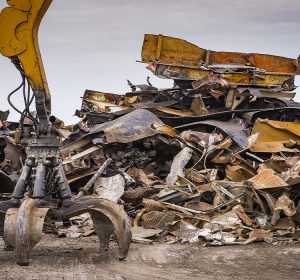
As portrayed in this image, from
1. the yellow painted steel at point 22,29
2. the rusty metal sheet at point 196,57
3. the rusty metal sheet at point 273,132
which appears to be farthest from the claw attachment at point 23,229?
the rusty metal sheet at point 196,57

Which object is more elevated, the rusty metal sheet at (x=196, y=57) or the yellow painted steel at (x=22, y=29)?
the rusty metal sheet at (x=196, y=57)

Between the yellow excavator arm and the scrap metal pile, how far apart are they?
1619mm

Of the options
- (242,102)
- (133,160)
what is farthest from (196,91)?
(133,160)

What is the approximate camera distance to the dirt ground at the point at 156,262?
4793 mm

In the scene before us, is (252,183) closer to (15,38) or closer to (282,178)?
(282,178)

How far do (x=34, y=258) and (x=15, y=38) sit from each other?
1871 mm

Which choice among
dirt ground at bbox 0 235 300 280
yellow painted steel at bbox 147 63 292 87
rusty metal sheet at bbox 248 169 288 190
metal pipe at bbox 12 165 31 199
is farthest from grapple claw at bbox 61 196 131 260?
yellow painted steel at bbox 147 63 292 87

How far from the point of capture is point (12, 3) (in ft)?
17.5

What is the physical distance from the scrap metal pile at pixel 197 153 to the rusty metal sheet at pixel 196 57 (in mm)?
20

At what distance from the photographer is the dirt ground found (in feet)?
15.7

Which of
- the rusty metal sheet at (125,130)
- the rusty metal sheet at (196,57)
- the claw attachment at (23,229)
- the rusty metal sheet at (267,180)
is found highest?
the rusty metal sheet at (196,57)

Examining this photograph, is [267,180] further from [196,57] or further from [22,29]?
[196,57]

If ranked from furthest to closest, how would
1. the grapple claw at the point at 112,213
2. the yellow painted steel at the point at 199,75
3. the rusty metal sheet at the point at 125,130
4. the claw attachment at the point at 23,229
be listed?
the yellow painted steel at the point at 199,75 < the rusty metal sheet at the point at 125,130 < the grapple claw at the point at 112,213 < the claw attachment at the point at 23,229

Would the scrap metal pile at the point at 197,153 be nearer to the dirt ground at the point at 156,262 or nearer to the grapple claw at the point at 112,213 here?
the dirt ground at the point at 156,262
